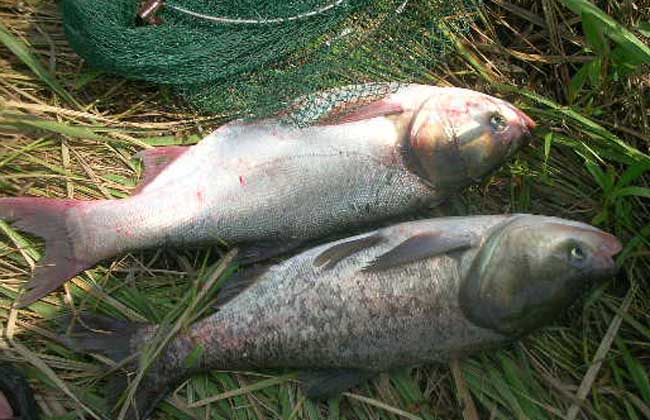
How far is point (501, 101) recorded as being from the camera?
296cm

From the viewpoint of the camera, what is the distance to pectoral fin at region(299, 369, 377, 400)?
115 inches

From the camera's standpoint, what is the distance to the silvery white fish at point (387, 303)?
270 centimetres

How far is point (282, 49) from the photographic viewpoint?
3.01 meters

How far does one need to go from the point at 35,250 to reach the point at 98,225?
0.40 m

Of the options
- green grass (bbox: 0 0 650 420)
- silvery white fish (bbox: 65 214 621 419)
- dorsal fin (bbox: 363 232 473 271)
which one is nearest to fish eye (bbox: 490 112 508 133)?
green grass (bbox: 0 0 650 420)

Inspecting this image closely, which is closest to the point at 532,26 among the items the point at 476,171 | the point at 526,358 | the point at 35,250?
the point at 476,171

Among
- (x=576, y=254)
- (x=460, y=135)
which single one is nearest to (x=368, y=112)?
(x=460, y=135)

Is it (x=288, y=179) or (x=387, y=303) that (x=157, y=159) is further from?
(x=387, y=303)

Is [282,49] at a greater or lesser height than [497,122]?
greater

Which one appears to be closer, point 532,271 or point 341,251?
point 532,271

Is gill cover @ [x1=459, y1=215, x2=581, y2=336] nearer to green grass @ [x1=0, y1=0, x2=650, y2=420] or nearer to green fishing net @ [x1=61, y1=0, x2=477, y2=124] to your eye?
green grass @ [x1=0, y1=0, x2=650, y2=420]

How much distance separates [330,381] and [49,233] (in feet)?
4.67

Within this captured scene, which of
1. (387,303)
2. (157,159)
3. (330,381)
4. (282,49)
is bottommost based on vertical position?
(330,381)

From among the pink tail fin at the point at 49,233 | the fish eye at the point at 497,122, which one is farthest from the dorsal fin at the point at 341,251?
the pink tail fin at the point at 49,233
